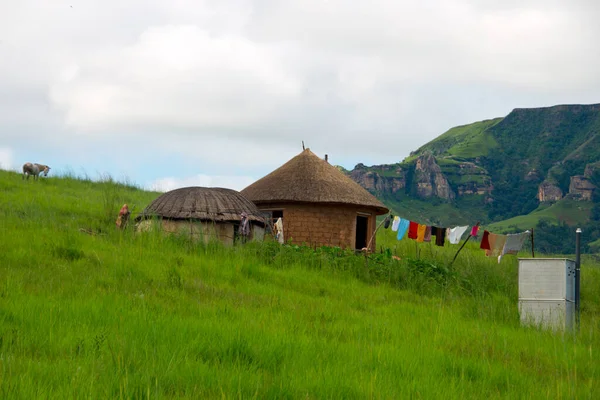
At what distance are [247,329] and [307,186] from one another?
15471 millimetres

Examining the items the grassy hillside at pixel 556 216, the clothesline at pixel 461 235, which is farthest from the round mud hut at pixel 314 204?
the grassy hillside at pixel 556 216

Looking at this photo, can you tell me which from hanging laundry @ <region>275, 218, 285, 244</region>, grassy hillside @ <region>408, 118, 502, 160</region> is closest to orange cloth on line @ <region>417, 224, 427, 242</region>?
hanging laundry @ <region>275, 218, 285, 244</region>

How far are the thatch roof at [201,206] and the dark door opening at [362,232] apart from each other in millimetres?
5922

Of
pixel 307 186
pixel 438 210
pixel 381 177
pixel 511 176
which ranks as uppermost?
pixel 511 176

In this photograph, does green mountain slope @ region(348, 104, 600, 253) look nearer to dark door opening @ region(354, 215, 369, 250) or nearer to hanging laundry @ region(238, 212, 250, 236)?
dark door opening @ region(354, 215, 369, 250)

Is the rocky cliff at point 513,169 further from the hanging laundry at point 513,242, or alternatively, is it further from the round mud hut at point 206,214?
the hanging laundry at point 513,242

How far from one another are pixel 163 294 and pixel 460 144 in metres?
180

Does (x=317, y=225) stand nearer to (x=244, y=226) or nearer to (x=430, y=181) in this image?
(x=244, y=226)

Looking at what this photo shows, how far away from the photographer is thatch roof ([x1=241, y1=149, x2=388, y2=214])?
22125 mm

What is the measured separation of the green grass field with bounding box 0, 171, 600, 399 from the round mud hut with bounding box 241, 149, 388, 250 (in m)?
6.07

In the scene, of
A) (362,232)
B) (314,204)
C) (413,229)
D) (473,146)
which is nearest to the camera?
(413,229)

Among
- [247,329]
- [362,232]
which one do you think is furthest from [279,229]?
[247,329]

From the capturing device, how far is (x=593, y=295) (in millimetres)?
18484

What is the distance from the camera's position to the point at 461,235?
21.6 meters
